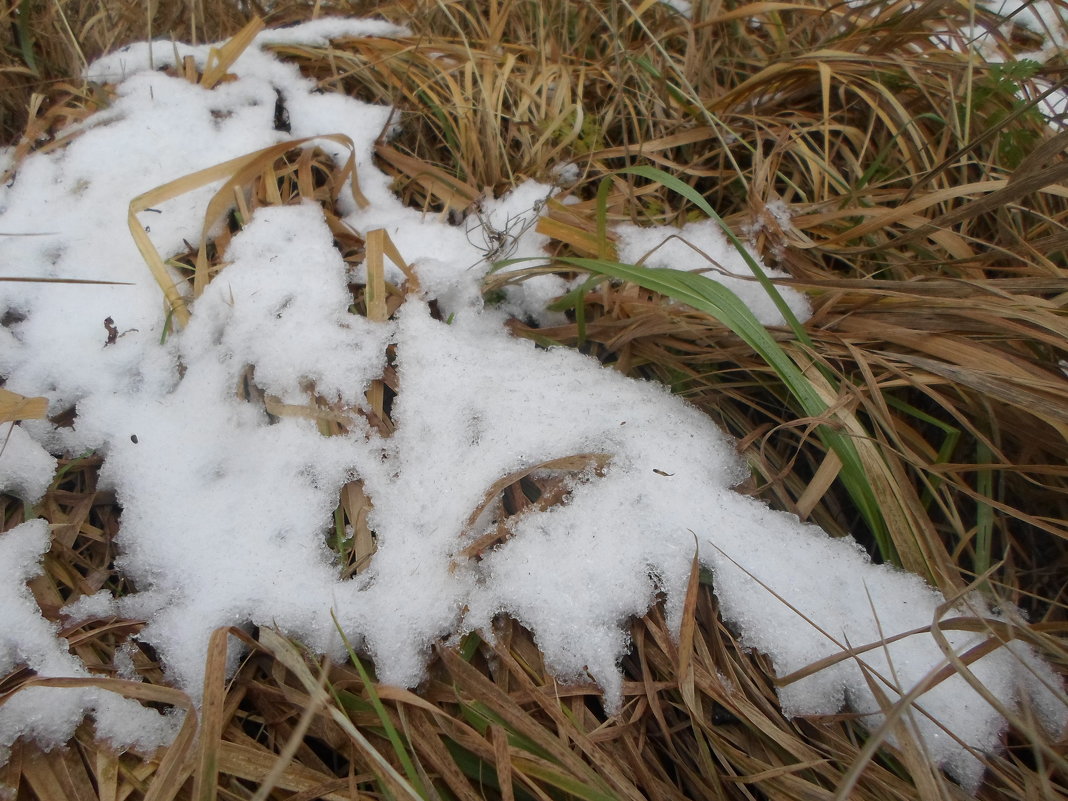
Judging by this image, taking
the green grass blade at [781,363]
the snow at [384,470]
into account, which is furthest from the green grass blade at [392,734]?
the green grass blade at [781,363]

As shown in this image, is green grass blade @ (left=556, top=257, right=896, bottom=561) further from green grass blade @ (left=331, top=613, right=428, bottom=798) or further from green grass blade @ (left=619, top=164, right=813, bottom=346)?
green grass blade @ (left=331, top=613, right=428, bottom=798)

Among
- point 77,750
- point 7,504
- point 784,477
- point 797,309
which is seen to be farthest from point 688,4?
point 77,750

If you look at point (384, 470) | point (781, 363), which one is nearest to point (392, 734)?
point (384, 470)

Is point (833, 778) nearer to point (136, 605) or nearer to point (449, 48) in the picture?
point (136, 605)

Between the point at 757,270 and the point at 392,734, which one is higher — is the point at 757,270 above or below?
above

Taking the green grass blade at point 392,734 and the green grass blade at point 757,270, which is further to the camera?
the green grass blade at point 757,270

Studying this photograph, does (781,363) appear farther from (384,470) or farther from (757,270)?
(384,470)

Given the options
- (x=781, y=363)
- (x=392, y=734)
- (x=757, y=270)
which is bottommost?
(x=392, y=734)

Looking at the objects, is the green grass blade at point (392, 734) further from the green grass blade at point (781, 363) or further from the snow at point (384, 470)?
the green grass blade at point (781, 363)

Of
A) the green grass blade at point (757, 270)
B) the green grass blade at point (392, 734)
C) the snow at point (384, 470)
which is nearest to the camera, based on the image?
the green grass blade at point (392, 734)

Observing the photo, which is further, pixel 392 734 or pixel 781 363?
pixel 781 363
